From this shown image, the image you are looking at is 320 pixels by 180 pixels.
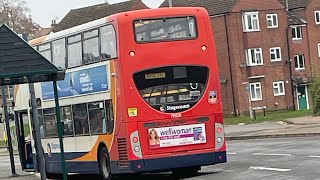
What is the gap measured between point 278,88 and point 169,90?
160 ft

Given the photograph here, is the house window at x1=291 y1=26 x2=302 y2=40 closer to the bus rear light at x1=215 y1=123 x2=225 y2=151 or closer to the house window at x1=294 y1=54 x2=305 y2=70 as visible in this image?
the house window at x1=294 y1=54 x2=305 y2=70

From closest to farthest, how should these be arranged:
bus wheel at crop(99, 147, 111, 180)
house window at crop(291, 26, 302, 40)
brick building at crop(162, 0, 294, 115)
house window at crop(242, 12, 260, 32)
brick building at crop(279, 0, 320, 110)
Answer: bus wheel at crop(99, 147, 111, 180) → brick building at crop(162, 0, 294, 115) → house window at crop(242, 12, 260, 32) → brick building at crop(279, 0, 320, 110) → house window at crop(291, 26, 302, 40)

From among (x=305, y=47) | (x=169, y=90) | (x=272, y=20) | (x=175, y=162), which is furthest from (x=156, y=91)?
(x=305, y=47)

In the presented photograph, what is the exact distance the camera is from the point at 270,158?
20766 mm

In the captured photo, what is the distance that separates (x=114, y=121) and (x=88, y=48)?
7.34ft

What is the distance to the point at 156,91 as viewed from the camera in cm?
1778

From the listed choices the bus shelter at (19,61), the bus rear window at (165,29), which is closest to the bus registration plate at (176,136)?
the bus rear window at (165,29)

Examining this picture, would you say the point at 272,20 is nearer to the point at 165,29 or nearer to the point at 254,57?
the point at 254,57

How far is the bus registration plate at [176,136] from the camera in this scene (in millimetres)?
17719

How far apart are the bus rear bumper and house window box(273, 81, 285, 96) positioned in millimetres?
47946

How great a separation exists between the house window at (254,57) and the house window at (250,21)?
174cm

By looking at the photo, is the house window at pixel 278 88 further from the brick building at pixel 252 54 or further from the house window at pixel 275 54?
the house window at pixel 275 54

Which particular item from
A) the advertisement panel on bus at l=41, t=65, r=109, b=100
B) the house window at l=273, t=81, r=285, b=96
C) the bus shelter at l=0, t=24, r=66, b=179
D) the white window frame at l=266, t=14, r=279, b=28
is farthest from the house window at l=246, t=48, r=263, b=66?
the bus shelter at l=0, t=24, r=66, b=179

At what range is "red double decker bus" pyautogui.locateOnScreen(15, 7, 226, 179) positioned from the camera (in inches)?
696
